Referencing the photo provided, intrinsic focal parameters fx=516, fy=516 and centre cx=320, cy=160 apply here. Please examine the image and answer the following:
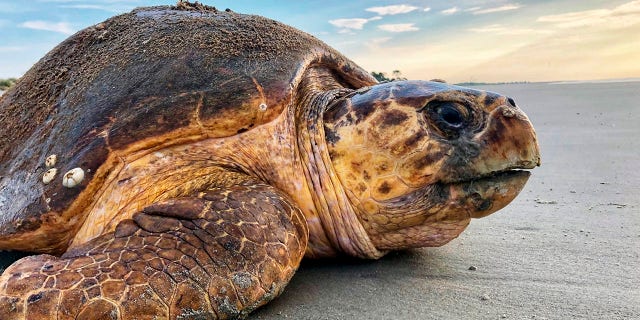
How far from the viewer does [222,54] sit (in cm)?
235

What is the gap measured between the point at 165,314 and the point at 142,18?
1.88 metres

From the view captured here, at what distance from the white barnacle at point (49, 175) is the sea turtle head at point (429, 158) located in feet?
3.62

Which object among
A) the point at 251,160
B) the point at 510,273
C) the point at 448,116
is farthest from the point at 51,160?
the point at 510,273

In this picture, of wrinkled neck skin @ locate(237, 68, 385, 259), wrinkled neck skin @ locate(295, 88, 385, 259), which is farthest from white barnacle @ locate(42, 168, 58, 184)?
wrinkled neck skin @ locate(295, 88, 385, 259)

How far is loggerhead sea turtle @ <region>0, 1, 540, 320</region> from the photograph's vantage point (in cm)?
188

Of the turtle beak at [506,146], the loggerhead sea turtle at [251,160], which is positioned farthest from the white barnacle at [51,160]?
the turtle beak at [506,146]

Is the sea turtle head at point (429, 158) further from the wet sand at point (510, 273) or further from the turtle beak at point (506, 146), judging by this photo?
the wet sand at point (510, 273)

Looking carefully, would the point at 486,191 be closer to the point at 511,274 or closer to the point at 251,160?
the point at 511,274

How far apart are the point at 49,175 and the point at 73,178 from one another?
13cm

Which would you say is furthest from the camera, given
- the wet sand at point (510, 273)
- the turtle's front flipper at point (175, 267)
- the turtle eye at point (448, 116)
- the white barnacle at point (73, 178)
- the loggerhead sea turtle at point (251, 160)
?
the turtle eye at point (448, 116)

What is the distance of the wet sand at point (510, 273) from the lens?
170cm

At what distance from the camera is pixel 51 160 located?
2086 mm

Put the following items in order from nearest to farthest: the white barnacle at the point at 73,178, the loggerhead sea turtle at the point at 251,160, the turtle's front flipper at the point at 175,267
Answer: the turtle's front flipper at the point at 175,267 → the loggerhead sea turtle at the point at 251,160 → the white barnacle at the point at 73,178

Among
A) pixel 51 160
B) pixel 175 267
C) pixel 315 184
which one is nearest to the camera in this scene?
pixel 175 267
